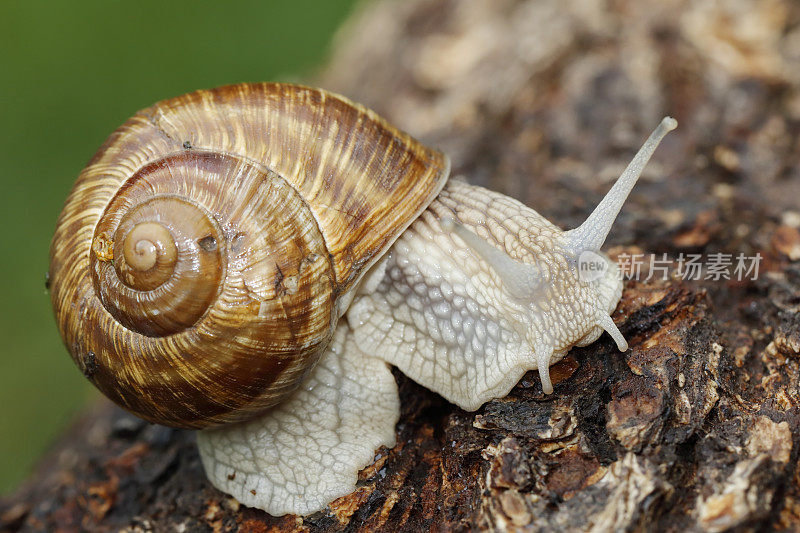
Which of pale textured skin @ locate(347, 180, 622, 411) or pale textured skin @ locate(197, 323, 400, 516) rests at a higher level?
pale textured skin @ locate(347, 180, 622, 411)

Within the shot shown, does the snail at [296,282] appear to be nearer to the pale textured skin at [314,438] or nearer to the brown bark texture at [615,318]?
the pale textured skin at [314,438]

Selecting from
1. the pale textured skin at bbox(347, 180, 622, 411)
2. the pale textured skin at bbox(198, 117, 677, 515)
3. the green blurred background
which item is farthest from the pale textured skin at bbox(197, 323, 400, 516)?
the green blurred background

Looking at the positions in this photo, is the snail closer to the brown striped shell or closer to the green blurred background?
the brown striped shell

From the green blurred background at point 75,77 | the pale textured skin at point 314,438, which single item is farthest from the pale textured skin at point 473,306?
the green blurred background at point 75,77

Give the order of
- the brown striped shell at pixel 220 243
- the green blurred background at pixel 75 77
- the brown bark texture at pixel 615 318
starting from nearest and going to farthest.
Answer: the brown bark texture at pixel 615 318
the brown striped shell at pixel 220 243
the green blurred background at pixel 75 77

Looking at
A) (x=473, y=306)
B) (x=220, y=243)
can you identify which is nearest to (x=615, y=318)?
(x=473, y=306)

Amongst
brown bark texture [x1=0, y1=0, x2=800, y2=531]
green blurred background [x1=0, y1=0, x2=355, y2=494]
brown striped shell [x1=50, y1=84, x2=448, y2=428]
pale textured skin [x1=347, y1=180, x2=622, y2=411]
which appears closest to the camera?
brown bark texture [x1=0, y1=0, x2=800, y2=531]

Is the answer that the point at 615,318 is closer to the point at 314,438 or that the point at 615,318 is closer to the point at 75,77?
the point at 314,438

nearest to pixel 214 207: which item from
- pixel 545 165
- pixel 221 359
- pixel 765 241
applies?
pixel 221 359
